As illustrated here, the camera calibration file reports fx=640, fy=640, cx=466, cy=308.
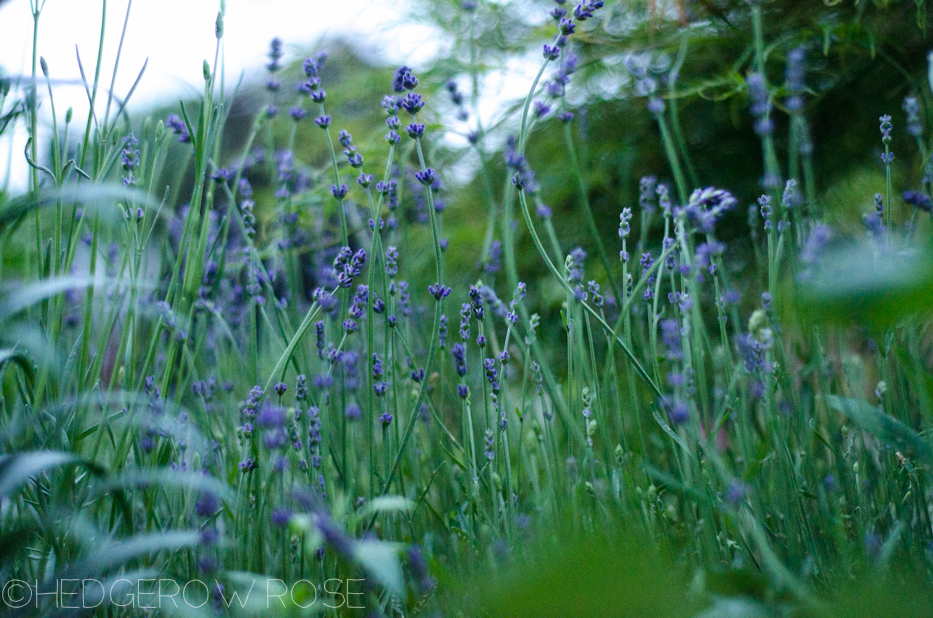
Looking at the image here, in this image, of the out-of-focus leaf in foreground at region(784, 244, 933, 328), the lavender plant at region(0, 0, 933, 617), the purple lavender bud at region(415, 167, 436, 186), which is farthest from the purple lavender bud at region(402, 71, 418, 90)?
the out-of-focus leaf in foreground at region(784, 244, 933, 328)

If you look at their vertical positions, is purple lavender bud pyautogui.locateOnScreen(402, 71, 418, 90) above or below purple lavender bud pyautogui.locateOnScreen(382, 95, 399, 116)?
above

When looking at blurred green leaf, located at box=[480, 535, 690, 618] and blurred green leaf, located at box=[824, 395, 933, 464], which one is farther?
blurred green leaf, located at box=[824, 395, 933, 464]

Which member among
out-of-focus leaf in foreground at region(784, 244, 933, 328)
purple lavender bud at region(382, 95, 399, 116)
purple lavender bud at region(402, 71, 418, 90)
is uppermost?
purple lavender bud at region(402, 71, 418, 90)

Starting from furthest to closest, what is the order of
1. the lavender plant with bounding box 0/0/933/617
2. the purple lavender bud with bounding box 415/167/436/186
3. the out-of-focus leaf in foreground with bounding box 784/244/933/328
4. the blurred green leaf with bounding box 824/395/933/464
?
the purple lavender bud with bounding box 415/167/436/186 → the blurred green leaf with bounding box 824/395/933/464 → the lavender plant with bounding box 0/0/933/617 → the out-of-focus leaf in foreground with bounding box 784/244/933/328

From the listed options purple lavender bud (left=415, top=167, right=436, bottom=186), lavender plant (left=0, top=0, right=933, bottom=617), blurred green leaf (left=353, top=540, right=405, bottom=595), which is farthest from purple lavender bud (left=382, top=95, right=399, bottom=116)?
blurred green leaf (left=353, top=540, right=405, bottom=595)

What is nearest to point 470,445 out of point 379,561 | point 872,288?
point 379,561

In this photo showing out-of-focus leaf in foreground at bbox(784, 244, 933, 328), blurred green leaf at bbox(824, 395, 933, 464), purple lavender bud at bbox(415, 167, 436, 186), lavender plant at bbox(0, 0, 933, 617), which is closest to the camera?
out-of-focus leaf in foreground at bbox(784, 244, 933, 328)

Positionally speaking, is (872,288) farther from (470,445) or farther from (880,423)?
(470,445)

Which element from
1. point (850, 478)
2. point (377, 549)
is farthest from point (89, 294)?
point (850, 478)

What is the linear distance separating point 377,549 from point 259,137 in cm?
417

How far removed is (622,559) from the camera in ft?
1.81

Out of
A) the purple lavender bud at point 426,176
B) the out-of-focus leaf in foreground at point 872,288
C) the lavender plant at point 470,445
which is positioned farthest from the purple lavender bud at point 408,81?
the out-of-focus leaf in foreground at point 872,288

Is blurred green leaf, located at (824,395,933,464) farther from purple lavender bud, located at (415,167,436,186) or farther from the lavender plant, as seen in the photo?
purple lavender bud, located at (415,167,436,186)

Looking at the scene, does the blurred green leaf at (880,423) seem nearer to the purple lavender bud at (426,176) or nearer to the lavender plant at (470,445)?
the lavender plant at (470,445)
